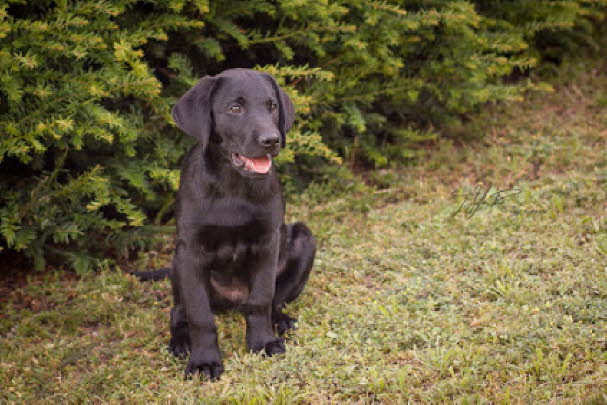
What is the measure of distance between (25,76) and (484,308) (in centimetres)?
328

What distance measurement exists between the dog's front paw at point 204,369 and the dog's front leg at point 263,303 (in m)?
0.25

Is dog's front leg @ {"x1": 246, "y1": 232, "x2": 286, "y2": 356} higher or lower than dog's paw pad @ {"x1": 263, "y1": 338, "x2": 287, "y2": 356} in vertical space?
higher

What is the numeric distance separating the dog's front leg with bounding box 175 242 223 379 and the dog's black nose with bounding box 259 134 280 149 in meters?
0.73

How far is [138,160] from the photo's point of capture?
15.6 ft

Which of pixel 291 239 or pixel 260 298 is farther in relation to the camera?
pixel 291 239

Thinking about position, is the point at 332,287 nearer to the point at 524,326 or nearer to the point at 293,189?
the point at 524,326

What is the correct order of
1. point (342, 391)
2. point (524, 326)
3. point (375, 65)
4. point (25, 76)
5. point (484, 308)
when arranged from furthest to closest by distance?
point (375, 65)
point (25, 76)
point (484, 308)
point (524, 326)
point (342, 391)

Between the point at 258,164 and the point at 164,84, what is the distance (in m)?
2.21

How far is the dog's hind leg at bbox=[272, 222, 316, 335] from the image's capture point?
393 centimetres

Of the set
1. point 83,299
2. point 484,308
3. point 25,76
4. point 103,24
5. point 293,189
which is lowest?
point 83,299

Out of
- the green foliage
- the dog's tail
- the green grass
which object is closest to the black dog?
the green grass

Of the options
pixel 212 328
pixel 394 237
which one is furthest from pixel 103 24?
pixel 394 237

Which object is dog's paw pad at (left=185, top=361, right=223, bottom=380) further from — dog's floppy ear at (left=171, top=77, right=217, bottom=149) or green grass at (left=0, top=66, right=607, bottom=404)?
dog's floppy ear at (left=171, top=77, right=217, bottom=149)

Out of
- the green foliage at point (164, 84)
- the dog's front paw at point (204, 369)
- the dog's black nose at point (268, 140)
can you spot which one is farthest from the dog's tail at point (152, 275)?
the dog's black nose at point (268, 140)
